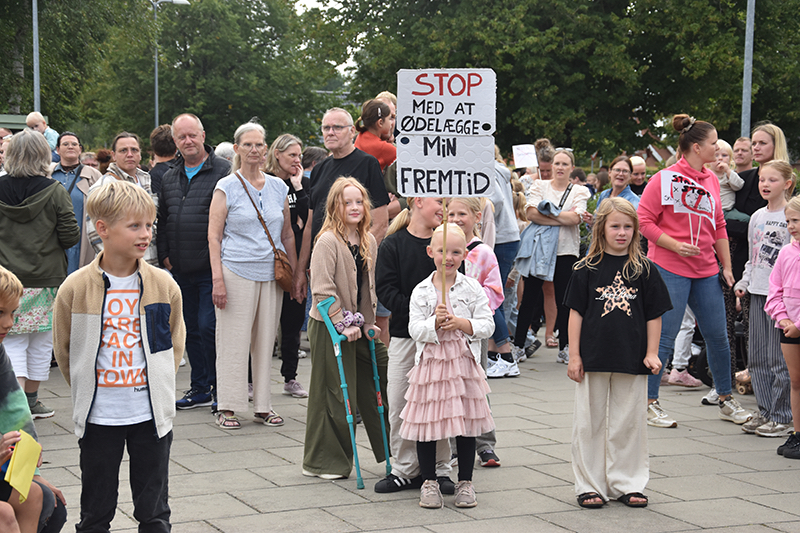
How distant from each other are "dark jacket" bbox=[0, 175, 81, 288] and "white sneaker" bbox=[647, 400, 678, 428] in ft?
15.7

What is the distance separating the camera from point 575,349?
5410mm

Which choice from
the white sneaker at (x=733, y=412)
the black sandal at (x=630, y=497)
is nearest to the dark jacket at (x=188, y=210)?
the black sandal at (x=630, y=497)

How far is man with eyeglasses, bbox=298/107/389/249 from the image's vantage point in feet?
23.4

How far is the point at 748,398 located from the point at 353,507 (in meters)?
5.00

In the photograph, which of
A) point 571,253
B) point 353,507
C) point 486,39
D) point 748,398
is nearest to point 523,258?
point 571,253

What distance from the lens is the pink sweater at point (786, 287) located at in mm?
6410

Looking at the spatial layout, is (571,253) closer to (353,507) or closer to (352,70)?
(353,507)

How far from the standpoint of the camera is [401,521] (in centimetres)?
489

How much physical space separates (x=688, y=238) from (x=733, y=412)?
1483 millimetres

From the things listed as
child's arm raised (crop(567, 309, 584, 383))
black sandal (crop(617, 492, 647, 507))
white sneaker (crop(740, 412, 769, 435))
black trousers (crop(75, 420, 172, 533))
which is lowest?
black sandal (crop(617, 492, 647, 507))

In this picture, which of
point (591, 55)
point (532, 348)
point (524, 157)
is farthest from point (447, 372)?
point (591, 55)

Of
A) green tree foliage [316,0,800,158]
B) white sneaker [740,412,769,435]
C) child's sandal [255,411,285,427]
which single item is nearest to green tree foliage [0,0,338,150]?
green tree foliage [316,0,800,158]

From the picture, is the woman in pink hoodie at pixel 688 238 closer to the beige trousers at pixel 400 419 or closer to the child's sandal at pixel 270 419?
the beige trousers at pixel 400 419

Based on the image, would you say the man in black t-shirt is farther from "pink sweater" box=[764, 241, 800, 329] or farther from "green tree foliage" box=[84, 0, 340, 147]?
"green tree foliage" box=[84, 0, 340, 147]
